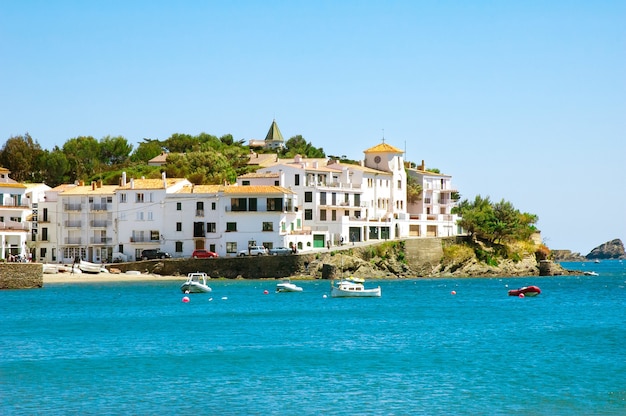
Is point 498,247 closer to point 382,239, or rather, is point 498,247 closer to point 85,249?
point 382,239

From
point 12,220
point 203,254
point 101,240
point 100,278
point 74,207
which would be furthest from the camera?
point 74,207

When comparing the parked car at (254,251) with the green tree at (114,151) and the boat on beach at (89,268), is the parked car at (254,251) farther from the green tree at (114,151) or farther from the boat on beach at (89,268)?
the green tree at (114,151)

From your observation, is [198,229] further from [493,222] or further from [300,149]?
[300,149]

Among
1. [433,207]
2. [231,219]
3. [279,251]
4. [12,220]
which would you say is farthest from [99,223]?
[433,207]

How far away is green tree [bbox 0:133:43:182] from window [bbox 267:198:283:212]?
50.2 m

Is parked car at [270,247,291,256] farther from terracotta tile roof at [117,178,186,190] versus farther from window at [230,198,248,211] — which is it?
terracotta tile roof at [117,178,186,190]

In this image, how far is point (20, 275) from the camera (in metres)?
88.6

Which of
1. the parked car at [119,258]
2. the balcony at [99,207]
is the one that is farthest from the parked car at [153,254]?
the balcony at [99,207]

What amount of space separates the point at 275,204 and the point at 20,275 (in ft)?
101

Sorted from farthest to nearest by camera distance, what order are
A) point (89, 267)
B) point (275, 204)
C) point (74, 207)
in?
point (74, 207), point (275, 204), point (89, 267)

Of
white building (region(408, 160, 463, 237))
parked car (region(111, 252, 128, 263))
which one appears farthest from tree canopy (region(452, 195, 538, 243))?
parked car (region(111, 252, 128, 263))

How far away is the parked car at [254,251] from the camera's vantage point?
10788 cm

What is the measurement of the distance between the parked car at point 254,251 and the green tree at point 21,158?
4969 cm

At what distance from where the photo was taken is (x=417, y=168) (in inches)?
5738
